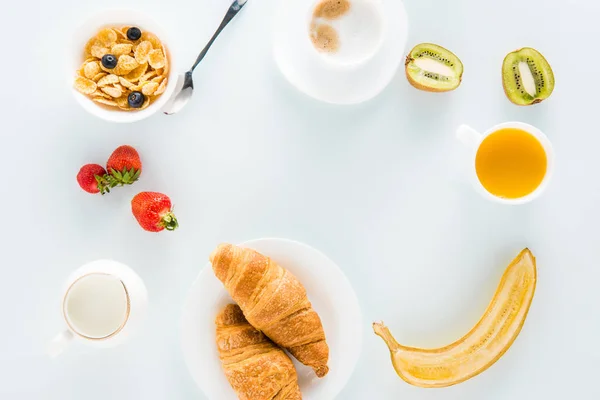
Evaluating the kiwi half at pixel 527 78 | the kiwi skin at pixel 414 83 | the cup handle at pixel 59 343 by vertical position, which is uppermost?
the kiwi half at pixel 527 78

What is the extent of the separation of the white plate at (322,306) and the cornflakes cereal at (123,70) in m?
0.43

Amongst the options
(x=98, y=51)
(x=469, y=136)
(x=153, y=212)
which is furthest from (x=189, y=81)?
(x=469, y=136)

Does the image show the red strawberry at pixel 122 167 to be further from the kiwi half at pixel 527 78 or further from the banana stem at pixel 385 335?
the kiwi half at pixel 527 78

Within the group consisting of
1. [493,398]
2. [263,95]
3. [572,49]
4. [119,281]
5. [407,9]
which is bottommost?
[119,281]

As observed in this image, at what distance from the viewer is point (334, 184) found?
159 centimetres

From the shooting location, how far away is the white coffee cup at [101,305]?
143 centimetres

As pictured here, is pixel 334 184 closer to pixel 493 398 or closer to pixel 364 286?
pixel 364 286

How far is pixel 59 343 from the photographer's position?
1437 millimetres

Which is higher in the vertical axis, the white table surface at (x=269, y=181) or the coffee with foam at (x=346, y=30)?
the coffee with foam at (x=346, y=30)

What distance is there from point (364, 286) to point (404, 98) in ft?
1.54

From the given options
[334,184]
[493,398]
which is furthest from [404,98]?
[493,398]

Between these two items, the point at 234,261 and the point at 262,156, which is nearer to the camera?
the point at 234,261

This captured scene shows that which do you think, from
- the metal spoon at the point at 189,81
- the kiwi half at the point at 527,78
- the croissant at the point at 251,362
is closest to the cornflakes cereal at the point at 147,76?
the metal spoon at the point at 189,81

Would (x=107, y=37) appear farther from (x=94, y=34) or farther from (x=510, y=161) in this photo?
(x=510, y=161)
